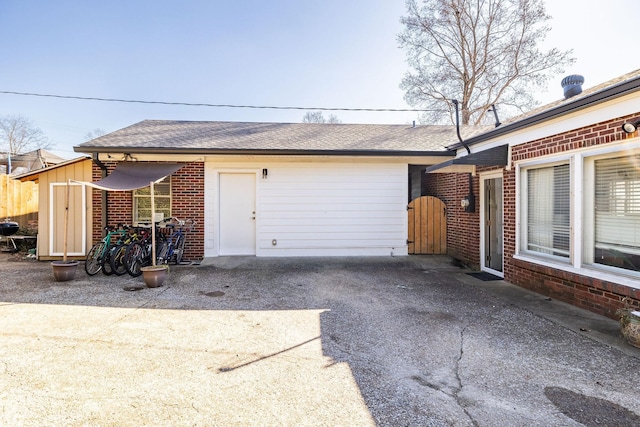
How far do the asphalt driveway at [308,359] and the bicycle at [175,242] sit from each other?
182 centimetres

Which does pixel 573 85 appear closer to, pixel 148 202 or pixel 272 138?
pixel 272 138

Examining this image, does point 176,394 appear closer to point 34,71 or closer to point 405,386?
point 405,386

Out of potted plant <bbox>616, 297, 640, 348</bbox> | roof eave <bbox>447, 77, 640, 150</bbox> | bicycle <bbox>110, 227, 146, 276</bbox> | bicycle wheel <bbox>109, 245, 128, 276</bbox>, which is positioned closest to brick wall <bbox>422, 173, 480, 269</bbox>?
roof eave <bbox>447, 77, 640, 150</bbox>

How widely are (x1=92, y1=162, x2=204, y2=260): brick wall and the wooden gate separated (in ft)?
17.7

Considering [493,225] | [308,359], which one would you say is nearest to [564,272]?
[493,225]

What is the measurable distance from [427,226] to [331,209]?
8.57 feet

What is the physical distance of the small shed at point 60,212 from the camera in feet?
26.8

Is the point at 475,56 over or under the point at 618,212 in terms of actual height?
over

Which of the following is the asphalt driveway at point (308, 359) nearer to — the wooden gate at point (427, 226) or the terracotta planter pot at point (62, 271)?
the terracotta planter pot at point (62, 271)

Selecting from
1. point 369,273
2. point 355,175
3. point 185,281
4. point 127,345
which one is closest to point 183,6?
point 355,175

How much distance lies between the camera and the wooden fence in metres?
11.4

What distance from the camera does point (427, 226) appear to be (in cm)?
875

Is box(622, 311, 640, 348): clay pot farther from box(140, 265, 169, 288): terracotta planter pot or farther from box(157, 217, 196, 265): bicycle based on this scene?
box(157, 217, 196, 265): bicycle

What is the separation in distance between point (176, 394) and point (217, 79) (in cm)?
1388
